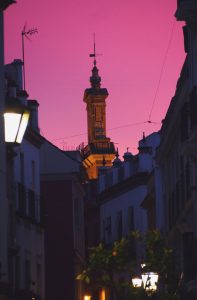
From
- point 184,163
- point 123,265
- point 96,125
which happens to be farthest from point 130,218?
point 96,125

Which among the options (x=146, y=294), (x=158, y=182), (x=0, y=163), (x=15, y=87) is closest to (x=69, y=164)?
(x=158, y=182)

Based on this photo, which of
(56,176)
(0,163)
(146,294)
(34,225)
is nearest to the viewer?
(0,163)

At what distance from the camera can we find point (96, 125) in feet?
420

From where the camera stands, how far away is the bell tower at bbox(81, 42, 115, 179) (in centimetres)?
12019

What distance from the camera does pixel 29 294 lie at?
29.9m

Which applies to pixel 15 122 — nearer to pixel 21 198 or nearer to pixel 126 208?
pixel 21 198

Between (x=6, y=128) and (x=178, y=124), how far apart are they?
27.6 meters

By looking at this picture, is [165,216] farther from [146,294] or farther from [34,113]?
[146,294]

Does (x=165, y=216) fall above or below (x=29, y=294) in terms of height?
above

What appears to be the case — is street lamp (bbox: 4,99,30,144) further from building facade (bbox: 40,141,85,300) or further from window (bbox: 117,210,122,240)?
window (bbox: 117,210,122,240)

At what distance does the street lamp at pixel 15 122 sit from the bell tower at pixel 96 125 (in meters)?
104

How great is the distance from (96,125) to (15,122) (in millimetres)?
114070

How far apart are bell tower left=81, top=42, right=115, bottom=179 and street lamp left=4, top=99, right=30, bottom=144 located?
103877mm

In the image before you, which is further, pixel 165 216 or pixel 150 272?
pixel 165 216
